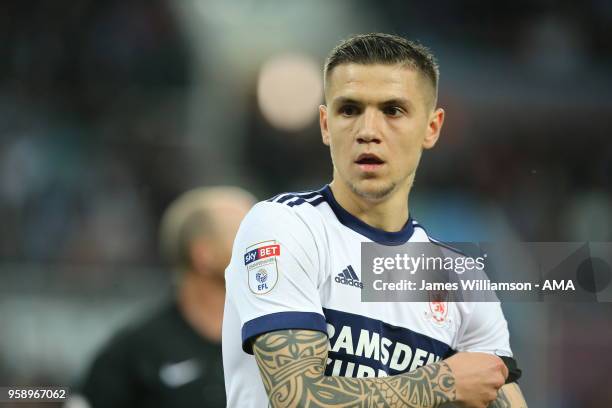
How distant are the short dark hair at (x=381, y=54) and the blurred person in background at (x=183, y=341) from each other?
179cm

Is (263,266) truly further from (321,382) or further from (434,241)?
(434,241)

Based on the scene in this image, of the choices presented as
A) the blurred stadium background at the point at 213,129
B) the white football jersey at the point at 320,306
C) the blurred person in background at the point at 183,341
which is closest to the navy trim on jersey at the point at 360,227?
the white football jersey at the point at 320,306

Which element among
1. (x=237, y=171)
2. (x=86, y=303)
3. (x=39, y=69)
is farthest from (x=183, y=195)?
(x=39, y=69)

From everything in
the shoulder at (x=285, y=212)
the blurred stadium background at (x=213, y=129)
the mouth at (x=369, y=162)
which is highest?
the blurred stadium background at (x=213, y=129)

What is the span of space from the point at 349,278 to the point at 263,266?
1.07ft

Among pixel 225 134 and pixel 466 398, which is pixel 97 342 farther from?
pixel 466 398

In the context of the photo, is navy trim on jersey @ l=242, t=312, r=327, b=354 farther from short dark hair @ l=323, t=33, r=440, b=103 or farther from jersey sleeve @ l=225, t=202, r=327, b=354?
short dark hair @ l=323, t=33, r=440, b=103

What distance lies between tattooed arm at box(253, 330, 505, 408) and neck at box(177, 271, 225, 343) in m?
2.03

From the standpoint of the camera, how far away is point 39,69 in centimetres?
848

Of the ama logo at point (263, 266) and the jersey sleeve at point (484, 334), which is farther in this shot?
the jersey sleeve at point (484, 334)

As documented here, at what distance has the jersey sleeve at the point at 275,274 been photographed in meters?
2.59

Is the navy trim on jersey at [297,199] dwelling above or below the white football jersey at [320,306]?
above

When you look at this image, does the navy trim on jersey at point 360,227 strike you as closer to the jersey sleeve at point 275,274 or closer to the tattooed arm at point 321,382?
the jersey sleeve at point 275,274

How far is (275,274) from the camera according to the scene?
104 inches
